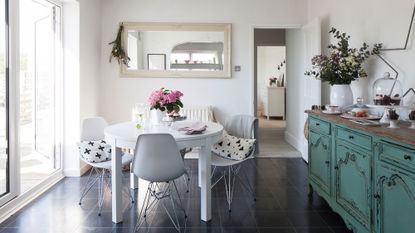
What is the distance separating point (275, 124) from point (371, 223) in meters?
7.27

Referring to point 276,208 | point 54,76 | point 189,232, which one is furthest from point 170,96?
point 54,76

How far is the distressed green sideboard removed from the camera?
5.80 feet

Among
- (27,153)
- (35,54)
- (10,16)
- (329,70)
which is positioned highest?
(10,16)

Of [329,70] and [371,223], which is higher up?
[329,70]

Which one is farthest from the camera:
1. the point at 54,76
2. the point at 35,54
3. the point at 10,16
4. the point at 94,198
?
the point at 54,76

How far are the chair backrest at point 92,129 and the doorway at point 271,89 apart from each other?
2948 millimetres

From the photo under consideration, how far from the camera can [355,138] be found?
2336mm

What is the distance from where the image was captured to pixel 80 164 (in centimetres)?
431

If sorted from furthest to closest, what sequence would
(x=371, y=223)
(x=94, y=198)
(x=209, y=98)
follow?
(x=209, y=98) → (x=94, y=198) → (x=371, y=223)

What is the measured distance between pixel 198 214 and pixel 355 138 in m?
1.51

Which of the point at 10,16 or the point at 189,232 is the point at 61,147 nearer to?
the point at 10,16

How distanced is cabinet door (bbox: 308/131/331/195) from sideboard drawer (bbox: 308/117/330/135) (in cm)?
5

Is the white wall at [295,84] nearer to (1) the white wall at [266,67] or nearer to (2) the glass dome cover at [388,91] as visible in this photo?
(2) the glass dome cover at [388,91]

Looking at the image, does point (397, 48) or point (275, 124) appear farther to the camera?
point (275, 124)
